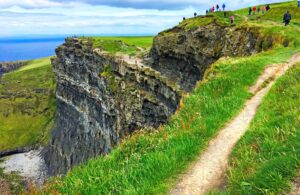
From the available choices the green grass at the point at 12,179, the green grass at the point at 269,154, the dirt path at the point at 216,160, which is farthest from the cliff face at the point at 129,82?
the green grass at the point at 269,154

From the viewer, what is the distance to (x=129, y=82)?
2872 inches

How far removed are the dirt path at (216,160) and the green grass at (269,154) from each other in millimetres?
528

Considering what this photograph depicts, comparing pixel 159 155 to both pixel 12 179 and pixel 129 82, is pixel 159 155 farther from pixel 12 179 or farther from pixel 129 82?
pixel 12 179

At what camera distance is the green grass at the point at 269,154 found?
9.28 meters

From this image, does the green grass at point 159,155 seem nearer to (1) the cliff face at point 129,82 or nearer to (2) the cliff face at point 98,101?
(1) the cliff face at point 129,82

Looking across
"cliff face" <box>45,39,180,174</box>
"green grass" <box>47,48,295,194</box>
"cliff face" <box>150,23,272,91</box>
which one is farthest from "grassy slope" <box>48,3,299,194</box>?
"cliff face" <box>45,39,180,174</box>

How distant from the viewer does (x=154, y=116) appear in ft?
217

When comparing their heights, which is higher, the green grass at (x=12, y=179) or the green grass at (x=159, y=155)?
the green grass at (x=159, y=155)

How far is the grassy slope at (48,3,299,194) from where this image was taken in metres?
11.7

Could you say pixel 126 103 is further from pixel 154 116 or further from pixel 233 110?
pixel 233 110

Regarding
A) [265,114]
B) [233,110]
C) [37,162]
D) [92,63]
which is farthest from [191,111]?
[37,162]

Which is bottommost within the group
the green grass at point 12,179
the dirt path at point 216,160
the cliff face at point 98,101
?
the green grass at point 12,179

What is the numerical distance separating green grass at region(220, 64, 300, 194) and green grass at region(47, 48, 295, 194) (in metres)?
1.93

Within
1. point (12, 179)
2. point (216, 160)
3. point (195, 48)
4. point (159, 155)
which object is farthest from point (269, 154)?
point (12, 179)
